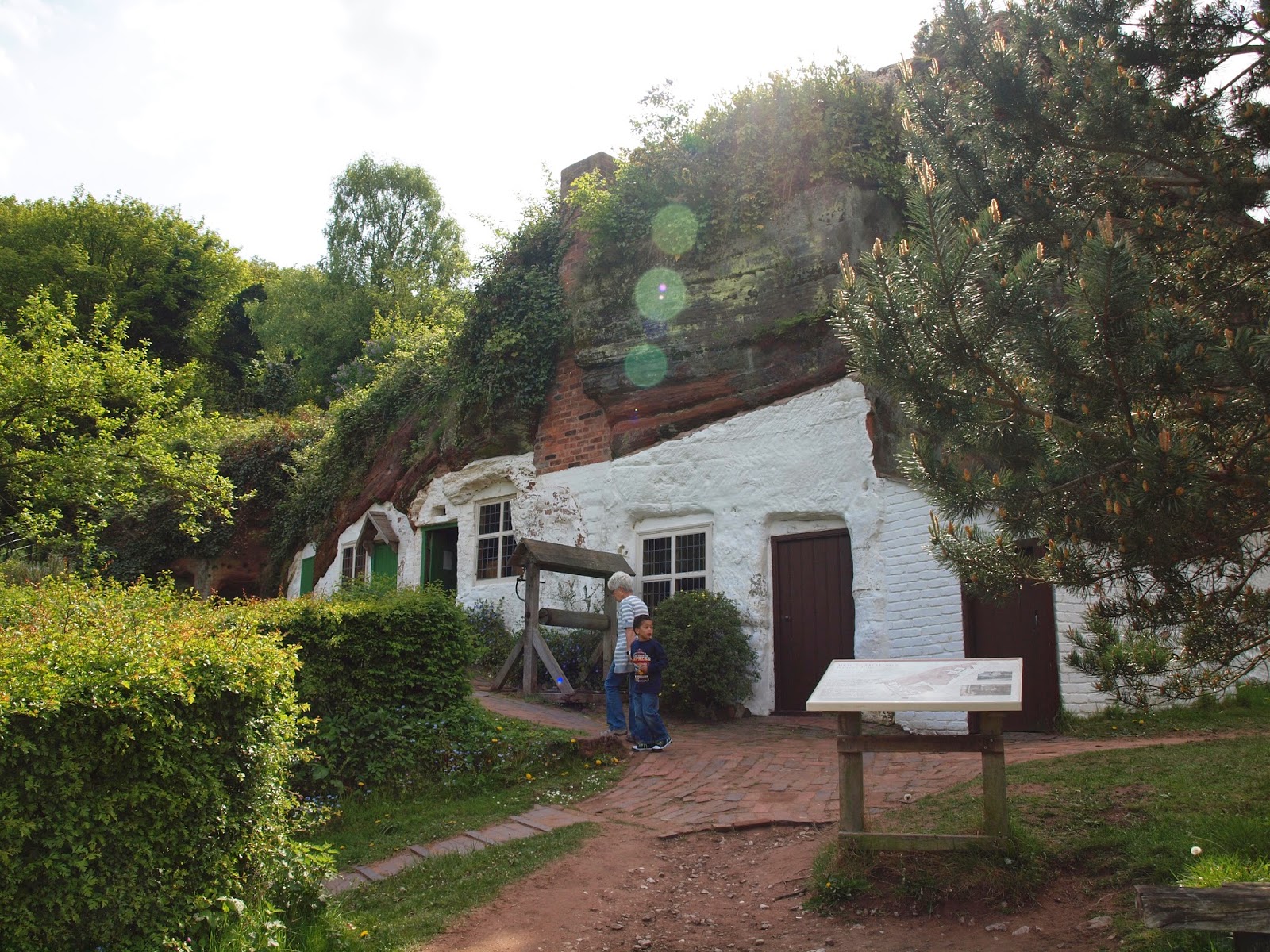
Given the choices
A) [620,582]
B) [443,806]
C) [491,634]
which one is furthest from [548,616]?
[443,806]

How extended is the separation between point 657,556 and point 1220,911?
9685 millimetres

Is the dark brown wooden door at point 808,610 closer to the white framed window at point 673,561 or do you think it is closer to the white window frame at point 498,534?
the white framed window at point 673,561

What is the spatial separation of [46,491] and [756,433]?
9.69m

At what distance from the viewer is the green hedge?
7.14m

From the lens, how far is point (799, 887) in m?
5.16

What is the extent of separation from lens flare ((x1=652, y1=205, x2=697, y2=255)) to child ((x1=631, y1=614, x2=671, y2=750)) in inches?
236

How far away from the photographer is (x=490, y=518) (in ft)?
49.2

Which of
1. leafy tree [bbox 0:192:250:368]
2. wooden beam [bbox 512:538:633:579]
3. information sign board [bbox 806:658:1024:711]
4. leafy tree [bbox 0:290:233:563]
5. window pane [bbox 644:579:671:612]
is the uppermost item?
leafy tree [bbox 0:192:250:368]

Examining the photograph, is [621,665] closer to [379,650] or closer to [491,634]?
[379,650]

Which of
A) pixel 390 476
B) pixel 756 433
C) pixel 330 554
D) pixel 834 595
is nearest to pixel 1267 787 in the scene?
pixel 834 595

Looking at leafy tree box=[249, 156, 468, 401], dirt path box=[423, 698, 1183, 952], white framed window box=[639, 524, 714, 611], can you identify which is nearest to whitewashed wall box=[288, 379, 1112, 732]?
white framed window box=[639, 524, 714, 611]

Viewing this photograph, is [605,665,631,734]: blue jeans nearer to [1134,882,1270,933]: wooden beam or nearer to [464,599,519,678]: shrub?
[464,599,519,678]: shrub

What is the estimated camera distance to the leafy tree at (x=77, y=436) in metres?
13.1

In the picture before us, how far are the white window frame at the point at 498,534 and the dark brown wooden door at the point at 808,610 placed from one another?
14.9 feet
